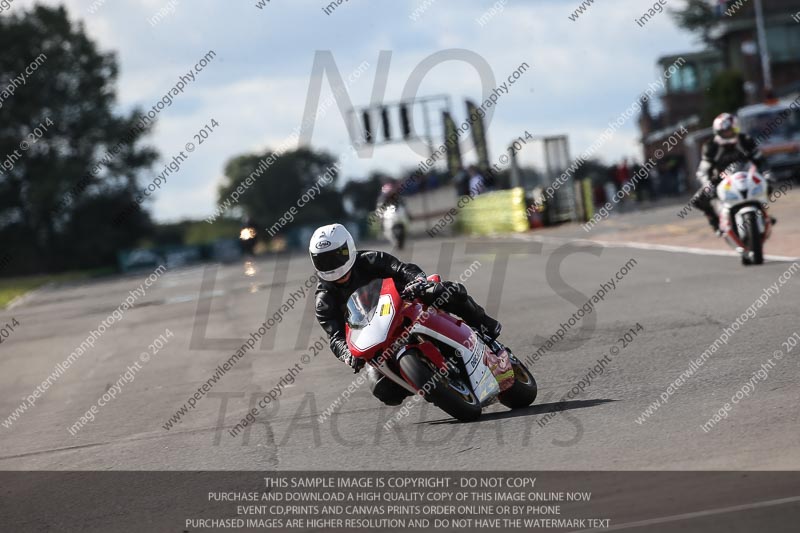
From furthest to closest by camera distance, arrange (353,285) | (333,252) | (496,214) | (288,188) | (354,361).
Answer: (288,188), (496,214), (353,285), (333,252), (354,361)

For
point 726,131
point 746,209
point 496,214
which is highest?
point 726,131

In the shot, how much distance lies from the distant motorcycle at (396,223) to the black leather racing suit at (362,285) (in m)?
23.0

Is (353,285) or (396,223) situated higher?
(353,285)

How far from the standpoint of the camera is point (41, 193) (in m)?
62.6

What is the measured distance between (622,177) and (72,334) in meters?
28.4

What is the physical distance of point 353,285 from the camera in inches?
314

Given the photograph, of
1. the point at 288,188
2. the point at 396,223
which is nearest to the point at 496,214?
the point at 396,223

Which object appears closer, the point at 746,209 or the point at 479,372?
the point at 479,372

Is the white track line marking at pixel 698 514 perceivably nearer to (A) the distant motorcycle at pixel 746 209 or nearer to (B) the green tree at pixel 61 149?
(A) the distant motorcycle at pixel 746 209

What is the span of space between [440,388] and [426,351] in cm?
29

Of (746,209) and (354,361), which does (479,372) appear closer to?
(354,361)

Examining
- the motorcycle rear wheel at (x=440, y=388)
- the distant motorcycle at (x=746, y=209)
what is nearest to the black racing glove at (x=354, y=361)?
the motorcycle rear wheel at (x=440, y=388)

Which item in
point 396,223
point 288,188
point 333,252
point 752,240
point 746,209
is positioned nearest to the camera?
point 333,252

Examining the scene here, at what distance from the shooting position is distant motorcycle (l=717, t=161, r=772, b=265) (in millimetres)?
14625
